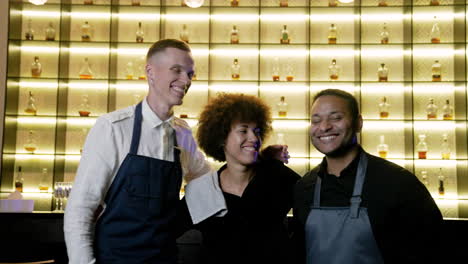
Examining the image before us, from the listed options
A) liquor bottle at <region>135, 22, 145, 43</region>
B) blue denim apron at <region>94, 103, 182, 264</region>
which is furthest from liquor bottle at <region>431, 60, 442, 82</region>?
blue denim apron at <region>94, 103, 182, 264</region>

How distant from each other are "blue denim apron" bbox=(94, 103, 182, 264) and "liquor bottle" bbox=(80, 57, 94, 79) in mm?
3964

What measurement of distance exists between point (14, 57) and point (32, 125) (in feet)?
2.42

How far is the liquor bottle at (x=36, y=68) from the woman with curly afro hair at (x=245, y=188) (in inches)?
152

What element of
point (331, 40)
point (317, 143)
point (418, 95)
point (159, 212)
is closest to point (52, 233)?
point (159, 212)

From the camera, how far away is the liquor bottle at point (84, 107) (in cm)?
560

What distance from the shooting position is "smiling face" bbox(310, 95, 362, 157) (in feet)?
6.38

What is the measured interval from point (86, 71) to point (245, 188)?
4.01 metres

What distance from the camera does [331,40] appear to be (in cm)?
562

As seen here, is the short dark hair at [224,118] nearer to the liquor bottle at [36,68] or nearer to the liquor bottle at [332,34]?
the liquor bottle at [332,34]

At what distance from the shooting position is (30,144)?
561cm

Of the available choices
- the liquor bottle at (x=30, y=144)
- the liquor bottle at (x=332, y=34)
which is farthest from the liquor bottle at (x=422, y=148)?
the liquor bottle at (x=30, y=144)

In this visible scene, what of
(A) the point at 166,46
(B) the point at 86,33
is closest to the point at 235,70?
(B) the point at 86,33

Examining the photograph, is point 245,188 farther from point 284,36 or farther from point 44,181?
point 44,181

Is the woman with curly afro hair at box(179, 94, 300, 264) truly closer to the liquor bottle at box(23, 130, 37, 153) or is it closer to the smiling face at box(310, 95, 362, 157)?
the smiling face at box(310, 95, 362, 157)
